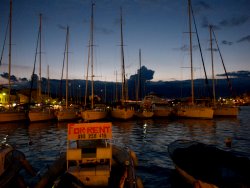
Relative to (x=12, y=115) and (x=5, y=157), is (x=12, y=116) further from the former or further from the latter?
(x=5, y=157)

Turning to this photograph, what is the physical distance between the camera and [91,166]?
1281 cm

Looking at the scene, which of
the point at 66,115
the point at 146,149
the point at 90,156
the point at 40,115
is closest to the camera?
the point at 90,156

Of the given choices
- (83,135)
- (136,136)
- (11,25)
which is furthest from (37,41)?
(83,135)

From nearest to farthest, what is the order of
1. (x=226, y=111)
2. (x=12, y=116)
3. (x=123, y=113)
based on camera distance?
(x=12, y=116) → (x=123, y=113) → (x=226, y=111)

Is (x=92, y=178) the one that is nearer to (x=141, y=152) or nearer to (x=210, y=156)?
(x=210, y=156)

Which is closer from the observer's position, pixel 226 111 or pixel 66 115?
pixel 66 115

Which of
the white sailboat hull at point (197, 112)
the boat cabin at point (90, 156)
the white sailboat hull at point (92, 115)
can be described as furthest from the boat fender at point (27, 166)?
the white sailboat hull at point (197, 112)

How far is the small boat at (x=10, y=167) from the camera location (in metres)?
12.3

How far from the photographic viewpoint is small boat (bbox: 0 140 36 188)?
12298 millimetres

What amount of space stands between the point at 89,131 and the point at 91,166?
70.1 inches

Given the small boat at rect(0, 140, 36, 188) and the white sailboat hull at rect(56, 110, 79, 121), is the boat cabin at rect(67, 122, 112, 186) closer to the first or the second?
the small boat at rect(0, 140, 36, 188)

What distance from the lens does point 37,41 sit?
55.2 metres

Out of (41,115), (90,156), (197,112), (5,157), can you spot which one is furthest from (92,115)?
(90,156)

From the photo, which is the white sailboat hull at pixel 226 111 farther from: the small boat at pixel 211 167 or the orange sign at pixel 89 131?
the orange sign at pixel 89 131
